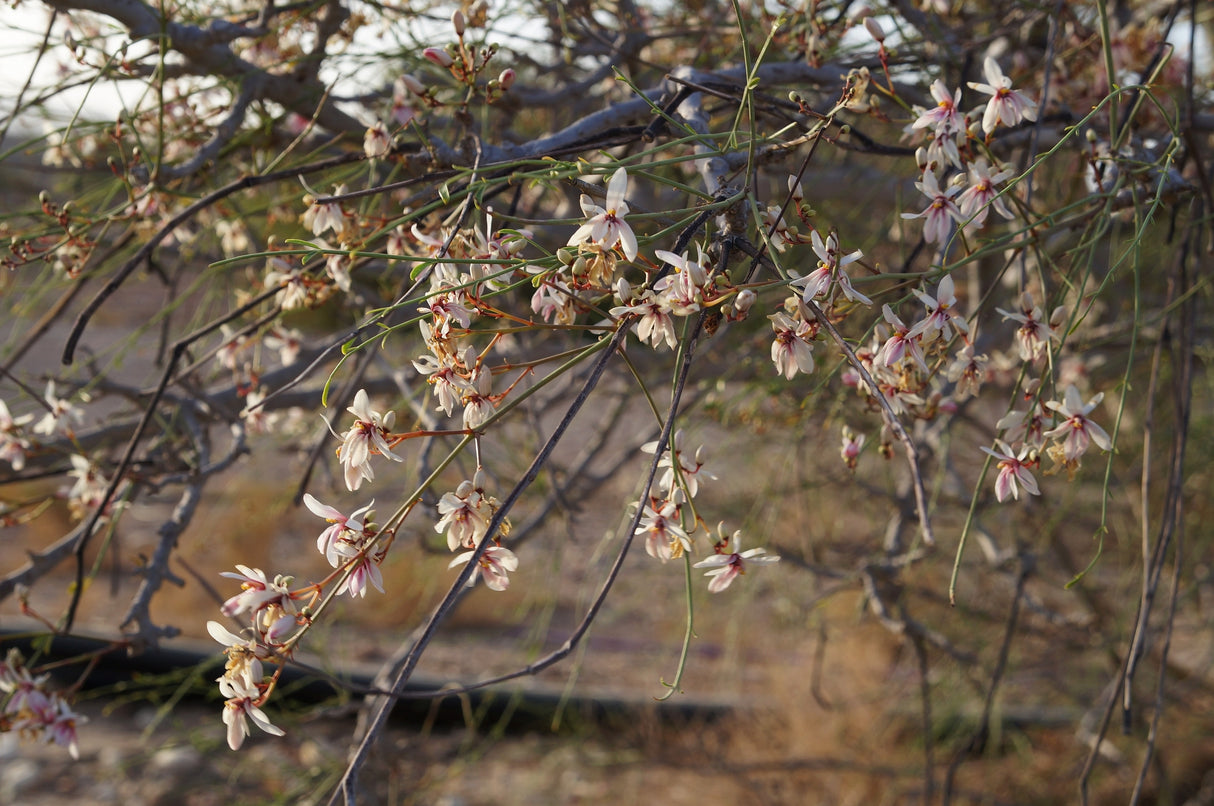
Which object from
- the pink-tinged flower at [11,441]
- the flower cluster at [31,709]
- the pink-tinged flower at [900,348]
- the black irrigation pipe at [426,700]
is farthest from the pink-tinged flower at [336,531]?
the black irrigation pipe at [426,700]

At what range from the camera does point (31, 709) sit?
895 mm

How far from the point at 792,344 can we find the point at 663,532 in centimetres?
16

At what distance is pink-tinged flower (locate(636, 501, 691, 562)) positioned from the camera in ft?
2.00

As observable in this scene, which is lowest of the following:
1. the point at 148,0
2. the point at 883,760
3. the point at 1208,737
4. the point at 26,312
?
the point at 883,760

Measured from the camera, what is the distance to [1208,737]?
2.09m

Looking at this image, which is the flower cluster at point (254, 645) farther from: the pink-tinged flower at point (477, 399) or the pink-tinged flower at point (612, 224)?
the pink-tinged flower at point (612, 224)

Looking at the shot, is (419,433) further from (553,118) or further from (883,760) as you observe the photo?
(883,760)

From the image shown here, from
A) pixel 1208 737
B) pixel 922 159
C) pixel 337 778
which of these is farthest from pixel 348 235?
pixel 1208 737

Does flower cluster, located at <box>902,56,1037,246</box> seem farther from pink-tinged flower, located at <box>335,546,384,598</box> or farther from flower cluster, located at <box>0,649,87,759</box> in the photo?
flower cluster, located at <box>0,649,87,759</box>

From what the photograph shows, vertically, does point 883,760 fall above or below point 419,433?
below

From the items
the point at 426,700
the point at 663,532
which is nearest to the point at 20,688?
the point at 663,532

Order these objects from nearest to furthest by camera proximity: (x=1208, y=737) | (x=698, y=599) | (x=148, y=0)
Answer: (x=148, y=0)
(x=1208, y=737)
(x=698, y=599)

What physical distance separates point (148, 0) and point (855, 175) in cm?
102

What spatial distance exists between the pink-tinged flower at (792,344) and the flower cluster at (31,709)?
795mm
